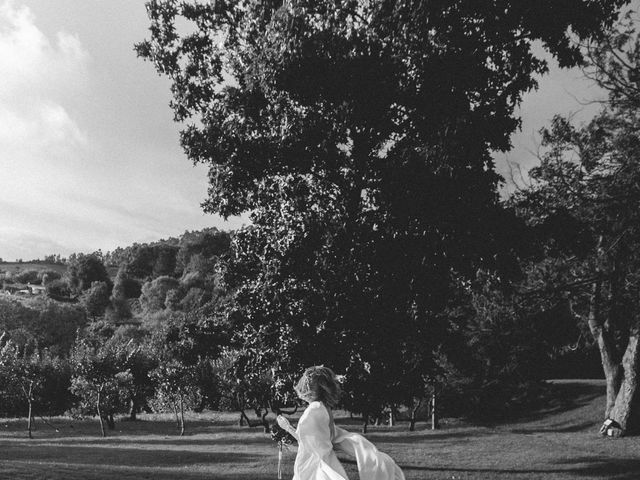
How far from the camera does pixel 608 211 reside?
2191cm

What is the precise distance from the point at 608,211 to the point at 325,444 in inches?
744

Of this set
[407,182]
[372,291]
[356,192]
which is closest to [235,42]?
[356,192]

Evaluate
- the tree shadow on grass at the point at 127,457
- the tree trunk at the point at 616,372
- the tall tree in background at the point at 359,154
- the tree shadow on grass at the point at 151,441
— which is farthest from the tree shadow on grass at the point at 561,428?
the tall tree in background at the point at 359,154

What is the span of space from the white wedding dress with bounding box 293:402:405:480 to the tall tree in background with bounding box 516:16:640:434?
1294cm

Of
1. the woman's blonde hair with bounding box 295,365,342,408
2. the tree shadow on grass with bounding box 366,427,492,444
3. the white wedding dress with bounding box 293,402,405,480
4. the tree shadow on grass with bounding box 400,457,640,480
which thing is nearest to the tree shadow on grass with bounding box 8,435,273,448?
the tree shadow on grass with bounding box 366,427,492,444

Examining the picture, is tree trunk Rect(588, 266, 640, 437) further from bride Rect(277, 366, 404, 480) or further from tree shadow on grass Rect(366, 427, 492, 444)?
bride Rect(277, 366, 404, 480)

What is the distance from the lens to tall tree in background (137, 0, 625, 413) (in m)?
12.6

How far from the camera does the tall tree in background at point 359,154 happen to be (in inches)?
496

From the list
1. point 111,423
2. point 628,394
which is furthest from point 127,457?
point 628,394

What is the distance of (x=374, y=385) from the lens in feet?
47.7

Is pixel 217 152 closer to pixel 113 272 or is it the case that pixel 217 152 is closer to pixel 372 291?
pixel 372 291

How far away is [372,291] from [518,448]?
14139 mm

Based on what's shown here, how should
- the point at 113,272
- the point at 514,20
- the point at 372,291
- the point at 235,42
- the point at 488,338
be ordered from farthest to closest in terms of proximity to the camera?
the point at 113,272 < the point at 488,338 < the point at 235,42 < the point at 372,291 < the point at 514,20

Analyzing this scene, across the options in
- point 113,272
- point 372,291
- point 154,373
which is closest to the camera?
point 372,291
